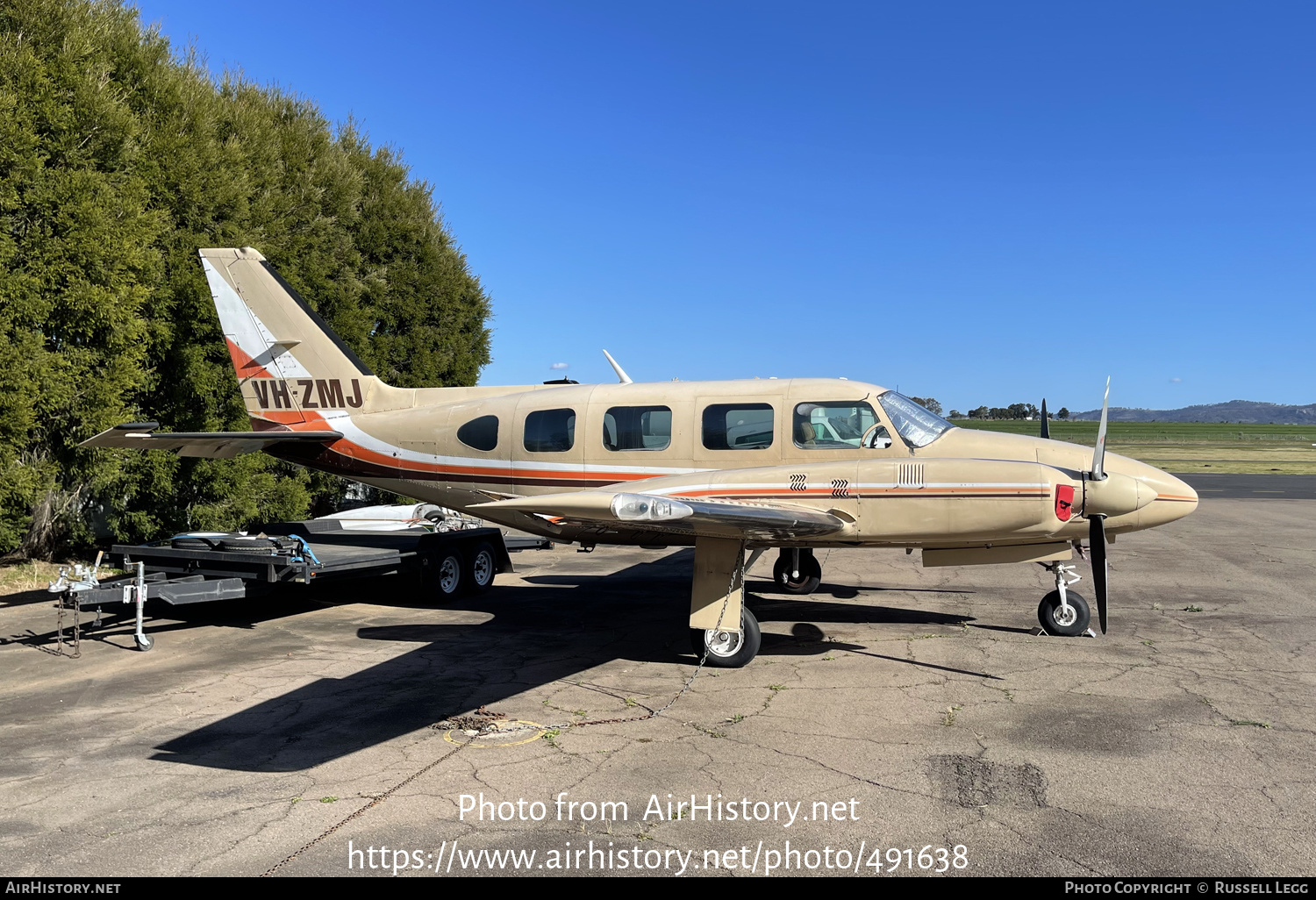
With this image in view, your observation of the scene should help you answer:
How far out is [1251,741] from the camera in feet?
22.3

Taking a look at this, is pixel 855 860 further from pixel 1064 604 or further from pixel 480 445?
pixel 480 445

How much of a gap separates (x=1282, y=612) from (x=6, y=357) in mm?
18487

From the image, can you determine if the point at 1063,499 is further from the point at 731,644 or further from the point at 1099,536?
the point at 731,644

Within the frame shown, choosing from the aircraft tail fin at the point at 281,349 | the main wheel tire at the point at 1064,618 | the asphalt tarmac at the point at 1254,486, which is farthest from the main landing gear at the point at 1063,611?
the asphalt tarmac at the point at 1254,486

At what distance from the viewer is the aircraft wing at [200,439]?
11.1m

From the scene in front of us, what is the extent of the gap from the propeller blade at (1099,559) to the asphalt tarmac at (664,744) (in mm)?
696

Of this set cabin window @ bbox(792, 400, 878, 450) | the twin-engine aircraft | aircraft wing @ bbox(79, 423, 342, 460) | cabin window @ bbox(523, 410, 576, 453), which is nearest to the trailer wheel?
the twin-engine aircraft

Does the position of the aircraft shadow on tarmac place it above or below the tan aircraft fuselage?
below

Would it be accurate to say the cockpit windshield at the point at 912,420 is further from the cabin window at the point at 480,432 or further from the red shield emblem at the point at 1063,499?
the cabin window at the point at 480,432

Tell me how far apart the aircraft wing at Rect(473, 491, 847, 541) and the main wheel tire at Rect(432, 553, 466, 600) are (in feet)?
15.1

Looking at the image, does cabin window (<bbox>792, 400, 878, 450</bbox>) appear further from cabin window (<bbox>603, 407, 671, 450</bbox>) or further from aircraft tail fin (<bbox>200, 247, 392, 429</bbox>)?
aircraft tail fin (<bbox>200, 247, 392, 429</bbox>)

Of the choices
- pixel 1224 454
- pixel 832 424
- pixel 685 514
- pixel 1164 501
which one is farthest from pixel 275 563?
pixel 1224 454

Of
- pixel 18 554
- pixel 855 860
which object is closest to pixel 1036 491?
pixel 855 860

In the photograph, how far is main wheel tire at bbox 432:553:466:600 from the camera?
1337 cm
